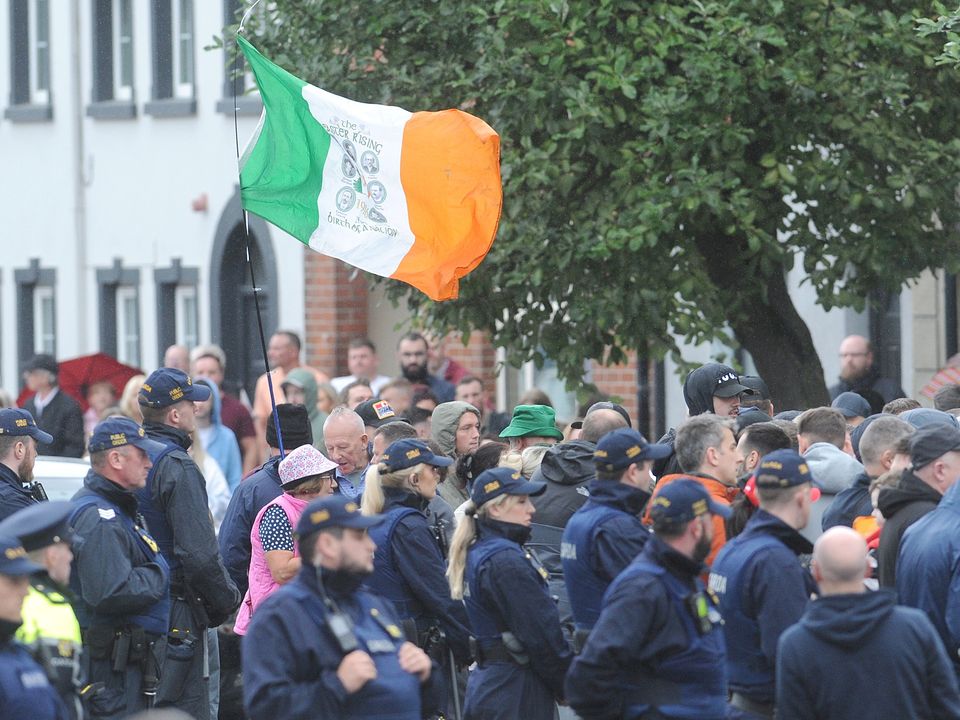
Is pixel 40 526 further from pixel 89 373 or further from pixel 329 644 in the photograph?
pixel 89 373

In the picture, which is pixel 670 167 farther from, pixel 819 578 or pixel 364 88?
pixel 819 578


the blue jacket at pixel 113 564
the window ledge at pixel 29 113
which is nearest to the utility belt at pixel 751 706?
the blue jacket at pixel 113 564

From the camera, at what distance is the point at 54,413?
54.3ft

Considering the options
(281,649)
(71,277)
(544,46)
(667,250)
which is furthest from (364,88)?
(71,277)

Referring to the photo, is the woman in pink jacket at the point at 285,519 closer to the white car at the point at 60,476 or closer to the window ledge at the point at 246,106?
the white car at the point at 60,476

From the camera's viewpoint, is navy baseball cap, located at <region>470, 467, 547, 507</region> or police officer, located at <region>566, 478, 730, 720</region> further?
navy baseball cap, located at <region>470, 467, 547, 507</region>

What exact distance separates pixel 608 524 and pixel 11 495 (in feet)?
9.89

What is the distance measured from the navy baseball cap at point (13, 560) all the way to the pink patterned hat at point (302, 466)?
110 inches

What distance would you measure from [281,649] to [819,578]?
1692 mm

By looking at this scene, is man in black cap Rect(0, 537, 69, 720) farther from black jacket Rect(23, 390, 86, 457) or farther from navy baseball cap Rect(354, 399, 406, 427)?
black jacket Rect(23, 390, 86, 457)

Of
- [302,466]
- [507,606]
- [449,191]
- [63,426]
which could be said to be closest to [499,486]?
[507,606]

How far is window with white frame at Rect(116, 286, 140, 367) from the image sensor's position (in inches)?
908

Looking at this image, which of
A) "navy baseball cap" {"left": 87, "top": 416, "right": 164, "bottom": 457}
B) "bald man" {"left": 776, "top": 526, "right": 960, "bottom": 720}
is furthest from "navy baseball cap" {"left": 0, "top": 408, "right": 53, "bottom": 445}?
"bald man" {"left": 776, "top": 526, "right": 960, "bottom": 720}

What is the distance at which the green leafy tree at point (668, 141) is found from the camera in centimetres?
1102
